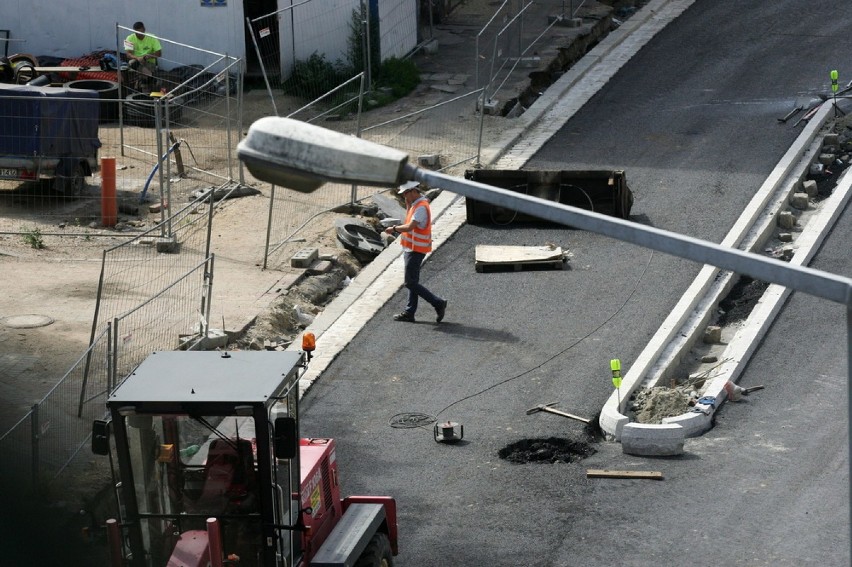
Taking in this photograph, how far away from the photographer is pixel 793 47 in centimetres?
2477

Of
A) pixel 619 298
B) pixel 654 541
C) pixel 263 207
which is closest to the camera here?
pixel 654 541

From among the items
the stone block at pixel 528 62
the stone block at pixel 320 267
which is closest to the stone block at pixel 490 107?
the stone block at pixel 528 62

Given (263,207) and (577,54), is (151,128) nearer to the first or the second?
(263,207)

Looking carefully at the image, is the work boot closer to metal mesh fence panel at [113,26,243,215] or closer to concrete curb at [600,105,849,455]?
concrete curb at [600,105,849,455]

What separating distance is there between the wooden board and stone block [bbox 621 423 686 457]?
15.8ft

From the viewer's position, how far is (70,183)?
18.8 metres

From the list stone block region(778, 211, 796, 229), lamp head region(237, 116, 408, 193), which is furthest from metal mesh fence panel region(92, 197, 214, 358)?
lamp head region(237, 116, 408, 193)

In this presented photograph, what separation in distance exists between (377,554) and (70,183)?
11.7 metres

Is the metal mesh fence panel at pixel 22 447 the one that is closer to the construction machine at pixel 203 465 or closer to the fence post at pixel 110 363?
the fence post at pixel 110 363

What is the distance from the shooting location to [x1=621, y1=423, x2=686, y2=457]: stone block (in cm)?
1159

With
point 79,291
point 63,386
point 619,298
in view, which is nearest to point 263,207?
point 79,291

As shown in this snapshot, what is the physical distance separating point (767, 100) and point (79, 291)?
12439mm

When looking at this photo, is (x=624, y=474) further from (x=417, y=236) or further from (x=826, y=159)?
(x=826, y=159)

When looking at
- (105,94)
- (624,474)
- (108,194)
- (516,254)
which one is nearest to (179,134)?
(108,194)
